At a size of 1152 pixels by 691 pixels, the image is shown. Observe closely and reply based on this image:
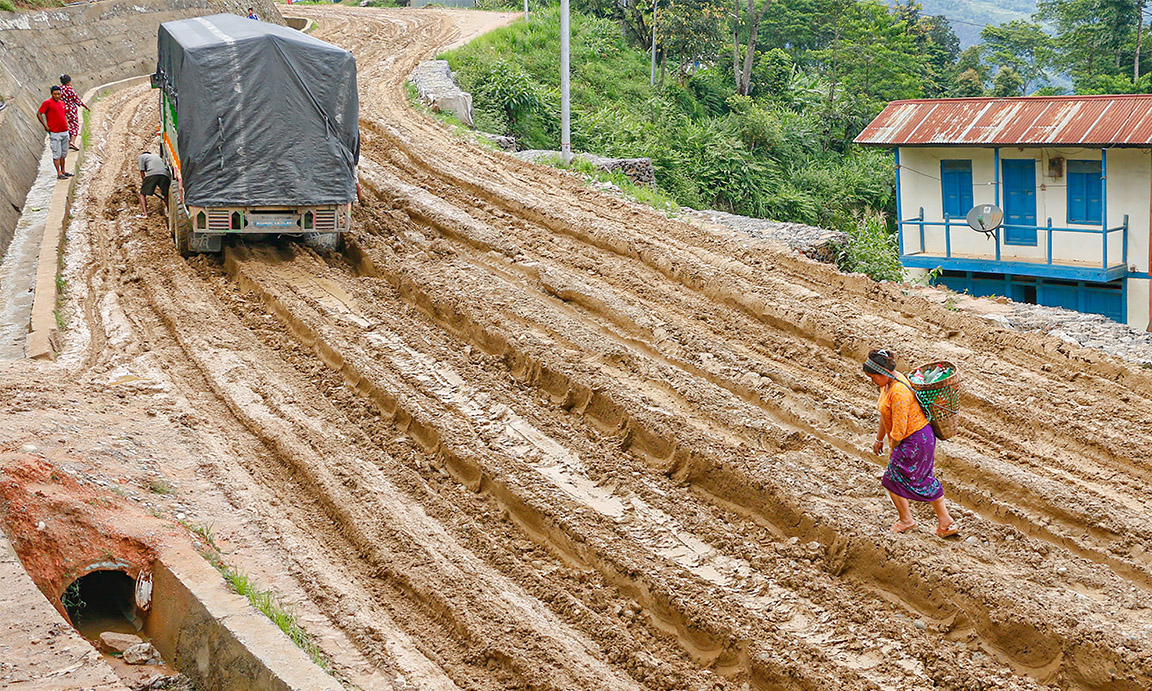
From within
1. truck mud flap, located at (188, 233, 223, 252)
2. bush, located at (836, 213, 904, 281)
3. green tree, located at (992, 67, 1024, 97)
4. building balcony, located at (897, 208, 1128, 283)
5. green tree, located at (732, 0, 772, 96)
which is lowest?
building balcony, located at (897, 208, 1128, 283)

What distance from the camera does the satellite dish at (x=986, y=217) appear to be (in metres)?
21.0

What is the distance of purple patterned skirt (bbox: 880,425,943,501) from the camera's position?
22.9ft

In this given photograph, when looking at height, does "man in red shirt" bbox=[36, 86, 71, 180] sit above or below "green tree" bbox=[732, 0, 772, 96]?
below

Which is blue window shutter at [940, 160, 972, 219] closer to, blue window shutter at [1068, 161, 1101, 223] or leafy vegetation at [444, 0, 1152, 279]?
blue window shutter at [1068, 161, 1101, 223]

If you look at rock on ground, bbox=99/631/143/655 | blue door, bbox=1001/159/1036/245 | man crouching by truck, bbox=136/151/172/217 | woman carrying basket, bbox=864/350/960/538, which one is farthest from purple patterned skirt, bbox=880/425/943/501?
blue door, bbox=1001/159/1036/245

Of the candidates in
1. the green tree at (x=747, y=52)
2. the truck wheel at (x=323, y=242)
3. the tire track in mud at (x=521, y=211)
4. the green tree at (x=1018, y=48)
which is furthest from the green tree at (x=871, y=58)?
the truck wheel at (x=323, y=242)

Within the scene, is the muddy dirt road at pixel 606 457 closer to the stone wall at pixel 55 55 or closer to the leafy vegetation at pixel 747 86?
the stone wall at pixel 55 55

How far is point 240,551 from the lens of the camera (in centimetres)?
705

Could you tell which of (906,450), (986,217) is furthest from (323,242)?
(986,217)

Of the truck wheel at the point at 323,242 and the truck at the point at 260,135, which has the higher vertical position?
the truck at the point at 260,135

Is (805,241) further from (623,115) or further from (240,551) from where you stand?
(623,115)

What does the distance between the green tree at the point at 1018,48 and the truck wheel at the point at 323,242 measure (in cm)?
4782

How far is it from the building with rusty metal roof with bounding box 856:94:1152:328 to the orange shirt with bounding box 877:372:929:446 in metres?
15.1

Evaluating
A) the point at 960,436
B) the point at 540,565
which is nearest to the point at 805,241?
the point at 960,436
